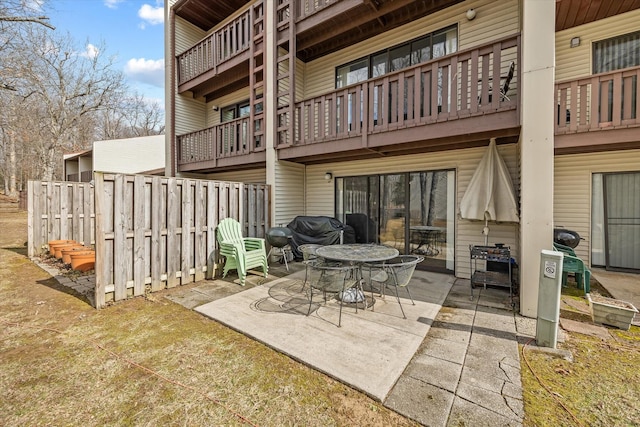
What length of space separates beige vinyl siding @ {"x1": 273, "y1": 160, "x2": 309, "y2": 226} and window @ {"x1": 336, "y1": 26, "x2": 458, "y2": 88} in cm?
276

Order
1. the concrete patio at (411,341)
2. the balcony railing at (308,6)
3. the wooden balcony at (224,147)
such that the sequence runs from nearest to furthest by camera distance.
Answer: the concrete patio at (411,341), the balcony railing at (308,6), the wooden balcony at (224,147)

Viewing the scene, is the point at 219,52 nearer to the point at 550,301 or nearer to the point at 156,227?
the point at 156,227

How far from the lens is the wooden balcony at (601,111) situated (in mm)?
4336

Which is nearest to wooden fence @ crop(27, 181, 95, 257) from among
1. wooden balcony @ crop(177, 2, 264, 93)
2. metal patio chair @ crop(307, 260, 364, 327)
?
wooden balcony @ crop(177, 2, 264, 93)

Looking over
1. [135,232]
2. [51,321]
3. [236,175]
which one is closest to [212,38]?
[236,175]

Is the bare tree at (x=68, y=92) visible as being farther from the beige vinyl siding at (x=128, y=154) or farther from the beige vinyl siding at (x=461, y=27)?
the beige vinyl siding at (x=461, y=27)

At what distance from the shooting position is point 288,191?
24.7ft

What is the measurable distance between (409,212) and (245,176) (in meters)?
5.89

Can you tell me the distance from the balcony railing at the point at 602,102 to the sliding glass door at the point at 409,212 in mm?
2125

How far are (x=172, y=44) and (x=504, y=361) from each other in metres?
12.3

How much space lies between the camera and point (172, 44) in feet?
31.1

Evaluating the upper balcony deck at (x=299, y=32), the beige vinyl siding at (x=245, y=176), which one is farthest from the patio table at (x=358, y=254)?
the upper balcony deck at (x=299, y=32)

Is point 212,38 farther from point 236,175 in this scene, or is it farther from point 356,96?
point 356,96

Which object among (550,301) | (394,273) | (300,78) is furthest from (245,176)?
(550,301)
